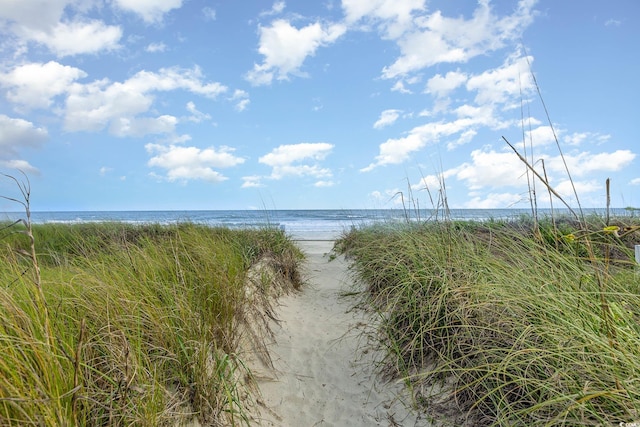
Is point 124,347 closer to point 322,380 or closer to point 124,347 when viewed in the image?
point 124,347

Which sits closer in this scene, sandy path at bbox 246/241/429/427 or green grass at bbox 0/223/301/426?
green grass at bbox 0/223/301/426

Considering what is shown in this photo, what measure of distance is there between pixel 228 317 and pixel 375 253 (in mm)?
2490

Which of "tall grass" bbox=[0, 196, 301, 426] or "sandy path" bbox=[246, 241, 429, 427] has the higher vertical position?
"tall grass" bbox=[0, 196, 301, 426]

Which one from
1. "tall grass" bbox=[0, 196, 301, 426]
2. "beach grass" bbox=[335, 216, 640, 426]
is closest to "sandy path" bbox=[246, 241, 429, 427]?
"beach grass" bbox=[335, 216, 640, 426]

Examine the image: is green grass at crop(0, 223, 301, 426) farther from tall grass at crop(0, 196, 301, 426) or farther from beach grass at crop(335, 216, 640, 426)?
beach grass at crop(335, 216, 640, 426)

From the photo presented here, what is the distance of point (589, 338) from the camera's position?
1.83 meters

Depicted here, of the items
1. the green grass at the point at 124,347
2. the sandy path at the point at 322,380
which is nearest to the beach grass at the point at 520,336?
the sandy path at the point at 322,380

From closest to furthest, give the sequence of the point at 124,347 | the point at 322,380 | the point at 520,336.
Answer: the point at 124,347
the point at 520,336
the point at 322,380

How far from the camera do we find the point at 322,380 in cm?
316

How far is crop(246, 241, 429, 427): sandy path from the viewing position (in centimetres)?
265

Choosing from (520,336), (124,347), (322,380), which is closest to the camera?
(124,347)

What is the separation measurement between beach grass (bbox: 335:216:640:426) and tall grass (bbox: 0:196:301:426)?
137cm

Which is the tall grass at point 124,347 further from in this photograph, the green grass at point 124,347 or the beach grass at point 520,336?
the beach grass at point 520,336

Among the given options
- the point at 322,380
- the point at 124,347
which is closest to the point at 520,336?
the point at 322,380
